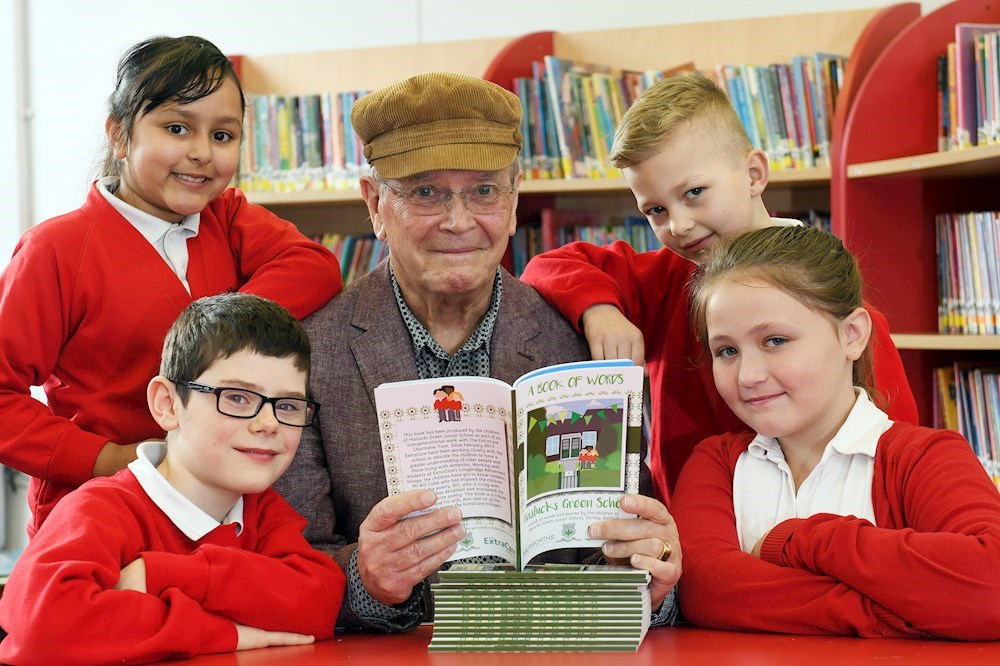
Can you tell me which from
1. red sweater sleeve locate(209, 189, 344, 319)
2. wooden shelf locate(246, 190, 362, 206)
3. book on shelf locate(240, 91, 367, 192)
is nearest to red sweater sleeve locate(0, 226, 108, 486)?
red sweater sleeve locate(209, 189, 344, 319)

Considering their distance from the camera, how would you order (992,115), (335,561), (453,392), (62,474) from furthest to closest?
(992,115), (62,474), (335,561), (453,392)

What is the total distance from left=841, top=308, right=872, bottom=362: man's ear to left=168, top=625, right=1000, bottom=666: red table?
1.63ft

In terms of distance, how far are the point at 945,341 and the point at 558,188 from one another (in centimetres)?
135

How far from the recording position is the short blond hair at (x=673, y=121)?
7.02 feet

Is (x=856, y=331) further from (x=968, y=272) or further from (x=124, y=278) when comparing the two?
(x=968, y=272)

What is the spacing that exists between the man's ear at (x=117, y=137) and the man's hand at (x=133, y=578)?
0.89m

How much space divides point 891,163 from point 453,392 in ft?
7.01

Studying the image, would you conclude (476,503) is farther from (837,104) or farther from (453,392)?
(837,104)

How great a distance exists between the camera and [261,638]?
60.2 inches

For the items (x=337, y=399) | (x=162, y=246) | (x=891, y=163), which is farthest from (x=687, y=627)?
(x=891, y=163)

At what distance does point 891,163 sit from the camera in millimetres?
3135

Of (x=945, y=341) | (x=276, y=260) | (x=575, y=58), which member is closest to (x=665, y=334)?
(x=276, y=260)

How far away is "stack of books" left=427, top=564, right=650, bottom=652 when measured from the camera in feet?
4.73

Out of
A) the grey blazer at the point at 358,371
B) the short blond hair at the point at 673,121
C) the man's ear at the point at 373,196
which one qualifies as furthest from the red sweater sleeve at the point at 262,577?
the short blond hair at the point at 673,121
